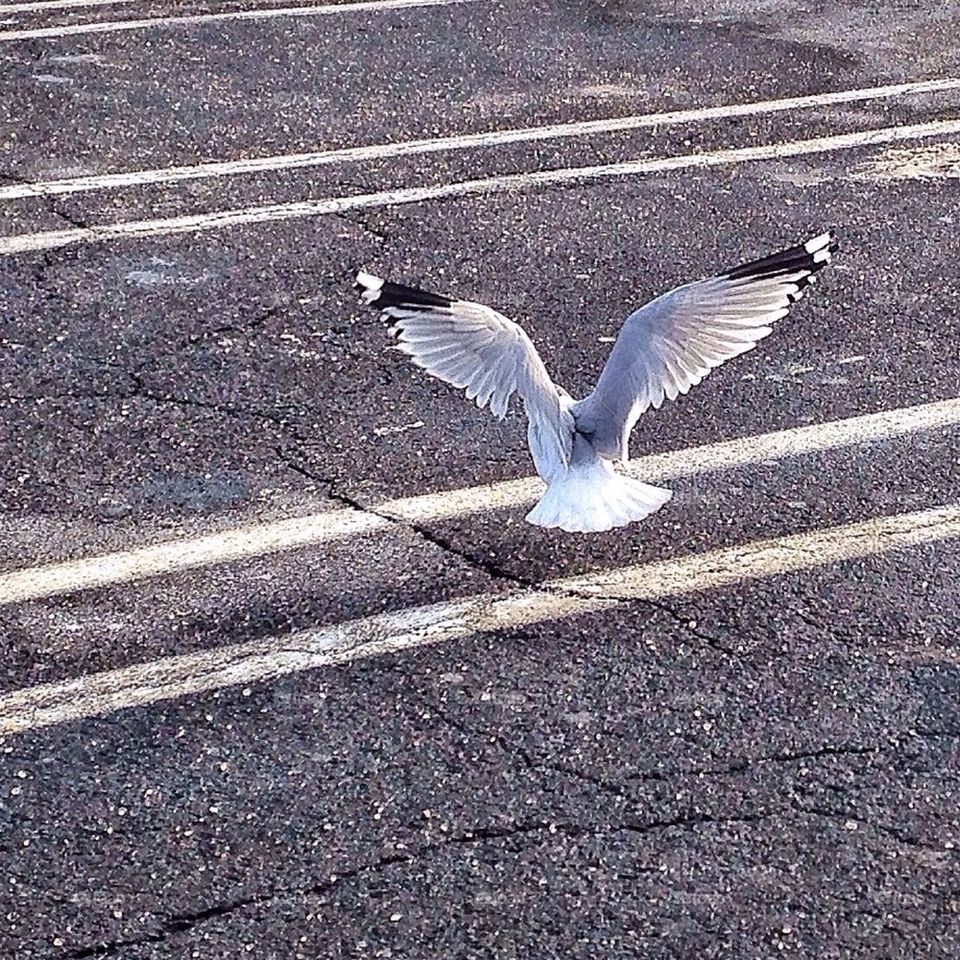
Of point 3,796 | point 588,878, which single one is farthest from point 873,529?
point 3,796

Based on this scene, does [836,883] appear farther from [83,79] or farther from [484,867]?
[83,79]

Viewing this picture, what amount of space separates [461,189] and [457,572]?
8.45 ft

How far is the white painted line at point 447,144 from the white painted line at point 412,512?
2439 millimetres

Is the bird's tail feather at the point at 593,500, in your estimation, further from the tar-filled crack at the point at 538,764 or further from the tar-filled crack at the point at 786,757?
the tar-filled crack at the point at 786,757

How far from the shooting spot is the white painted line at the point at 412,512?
412cm

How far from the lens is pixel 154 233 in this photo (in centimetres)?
602

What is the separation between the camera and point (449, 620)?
13.0 feet

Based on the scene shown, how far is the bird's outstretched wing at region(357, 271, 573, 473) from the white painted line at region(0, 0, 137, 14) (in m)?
5.06

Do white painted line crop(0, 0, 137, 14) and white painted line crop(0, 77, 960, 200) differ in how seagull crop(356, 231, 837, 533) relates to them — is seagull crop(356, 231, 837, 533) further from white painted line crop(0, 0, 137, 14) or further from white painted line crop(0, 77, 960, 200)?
white painted line crop(0, 0, 137, 14)

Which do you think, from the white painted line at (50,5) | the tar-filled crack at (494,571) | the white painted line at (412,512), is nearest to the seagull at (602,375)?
the tar-filled crack at (494,571)

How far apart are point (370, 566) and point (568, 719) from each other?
2.36ft

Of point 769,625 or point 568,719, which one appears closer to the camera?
point 568,719

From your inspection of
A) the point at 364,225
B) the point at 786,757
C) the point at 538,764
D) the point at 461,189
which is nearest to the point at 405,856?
the point at 538,764

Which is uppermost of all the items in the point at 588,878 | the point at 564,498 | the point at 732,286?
the point at 732,286
